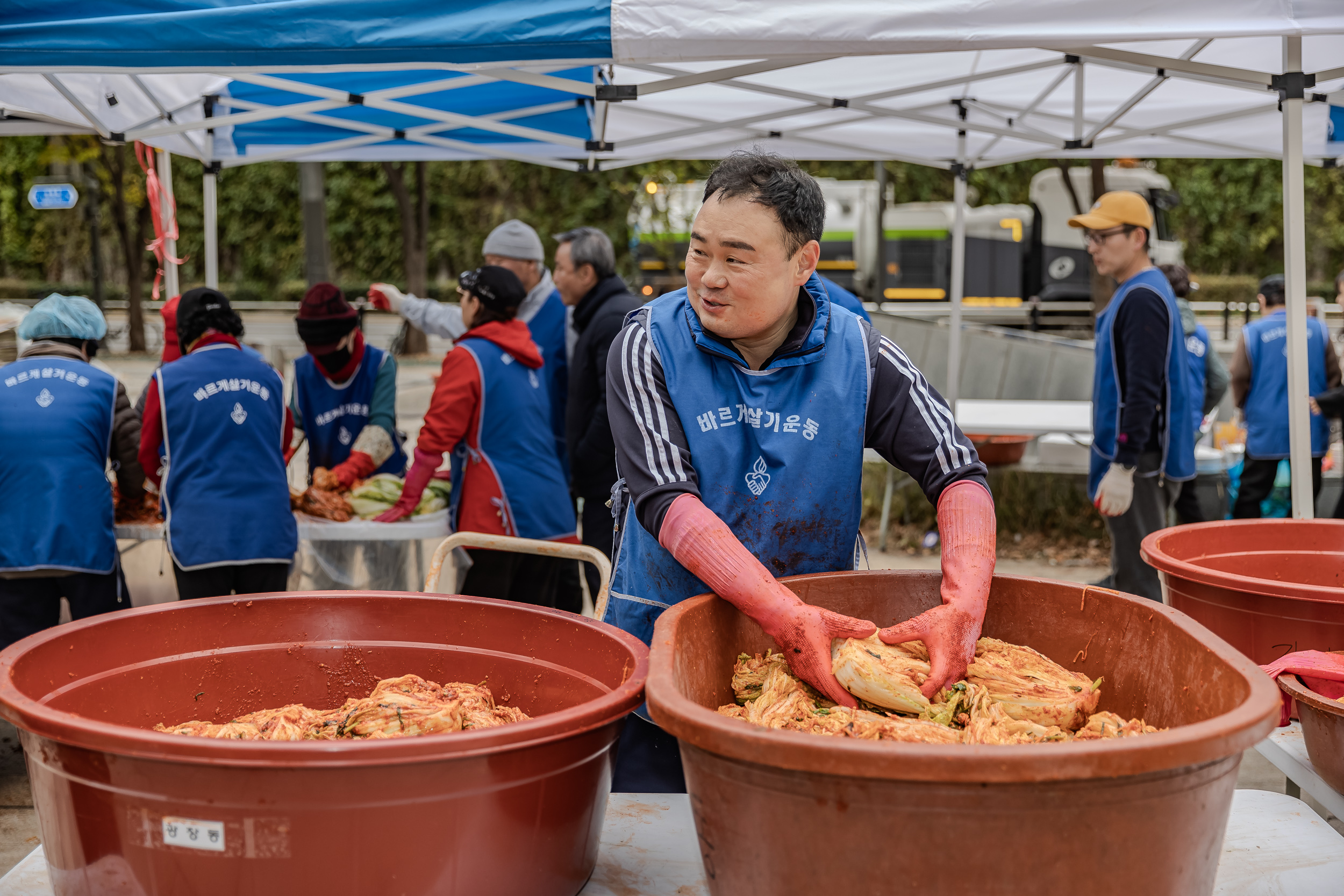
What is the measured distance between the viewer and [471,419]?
4.57 metres

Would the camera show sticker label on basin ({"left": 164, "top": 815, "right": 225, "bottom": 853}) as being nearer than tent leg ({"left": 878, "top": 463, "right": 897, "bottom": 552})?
Yes

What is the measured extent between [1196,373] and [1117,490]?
2273mm

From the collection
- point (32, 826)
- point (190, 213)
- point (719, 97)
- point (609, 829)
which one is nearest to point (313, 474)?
point (32, 826)

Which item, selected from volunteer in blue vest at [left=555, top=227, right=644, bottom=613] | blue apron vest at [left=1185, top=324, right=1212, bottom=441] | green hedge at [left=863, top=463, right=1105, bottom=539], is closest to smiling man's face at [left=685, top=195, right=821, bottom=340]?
volunteer in blue vest at [left=555, top=227, right=644, bottom=613]

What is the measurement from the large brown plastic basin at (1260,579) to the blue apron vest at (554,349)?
10.8 ft

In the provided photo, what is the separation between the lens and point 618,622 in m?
2.19

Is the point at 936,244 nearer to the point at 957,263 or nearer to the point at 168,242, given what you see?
the point at 957,263

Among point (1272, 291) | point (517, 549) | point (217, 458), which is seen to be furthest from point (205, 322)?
point (1272, 291)

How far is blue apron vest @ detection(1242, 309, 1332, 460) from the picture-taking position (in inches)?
264

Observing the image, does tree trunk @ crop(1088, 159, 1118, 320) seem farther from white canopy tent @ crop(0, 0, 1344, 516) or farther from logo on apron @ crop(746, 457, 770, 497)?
logo on apron @ crop(746, 457, 770, 497)

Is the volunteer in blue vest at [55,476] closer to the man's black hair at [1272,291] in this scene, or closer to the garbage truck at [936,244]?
the man's black hair at [1272,291]

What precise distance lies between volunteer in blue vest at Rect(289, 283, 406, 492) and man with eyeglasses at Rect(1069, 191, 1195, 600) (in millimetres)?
3256

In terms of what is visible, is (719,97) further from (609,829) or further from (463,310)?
(609,829)

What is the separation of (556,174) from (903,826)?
26020 millimetres
